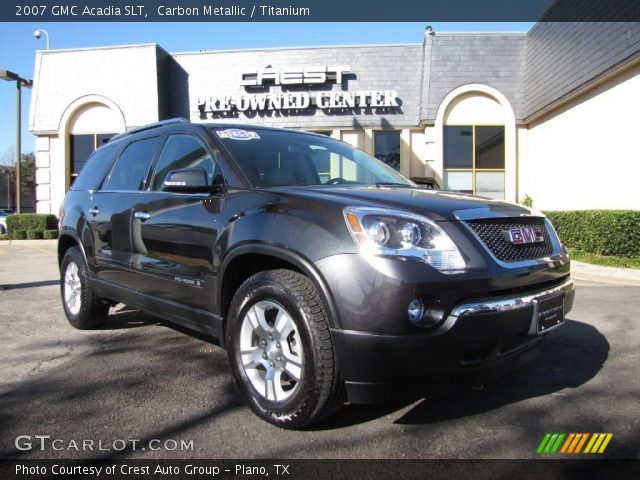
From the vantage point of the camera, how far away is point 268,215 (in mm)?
2799

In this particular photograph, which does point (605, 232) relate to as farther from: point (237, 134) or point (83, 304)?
point (83, 304)

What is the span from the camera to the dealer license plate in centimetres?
262

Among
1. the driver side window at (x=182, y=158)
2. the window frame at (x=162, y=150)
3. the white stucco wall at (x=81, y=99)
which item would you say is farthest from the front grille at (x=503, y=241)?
the white stucco wall at (x=81, y=99)

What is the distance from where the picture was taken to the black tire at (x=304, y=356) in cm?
241

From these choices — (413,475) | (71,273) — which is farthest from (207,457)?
(71,273)

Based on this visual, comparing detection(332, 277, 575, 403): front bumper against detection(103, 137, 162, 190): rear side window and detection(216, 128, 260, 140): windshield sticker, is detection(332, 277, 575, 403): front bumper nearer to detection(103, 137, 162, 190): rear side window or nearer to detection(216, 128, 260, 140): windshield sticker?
detection(216, 128, 260, 140): windshield sticker

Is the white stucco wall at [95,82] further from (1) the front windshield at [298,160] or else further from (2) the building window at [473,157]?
(1) the front windshield at [298,160]

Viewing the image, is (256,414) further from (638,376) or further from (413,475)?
(638,376)

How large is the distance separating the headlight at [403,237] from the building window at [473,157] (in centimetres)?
1513

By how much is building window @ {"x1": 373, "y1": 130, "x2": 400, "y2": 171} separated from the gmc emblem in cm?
1498

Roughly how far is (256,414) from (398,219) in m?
1.37

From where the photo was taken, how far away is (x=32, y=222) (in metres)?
18.8

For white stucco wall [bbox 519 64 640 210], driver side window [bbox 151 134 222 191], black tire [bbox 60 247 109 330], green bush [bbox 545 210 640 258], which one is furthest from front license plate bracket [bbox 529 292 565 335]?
white stucco wall [bbox 519 64 640 210]

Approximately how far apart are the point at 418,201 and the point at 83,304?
3.60m
